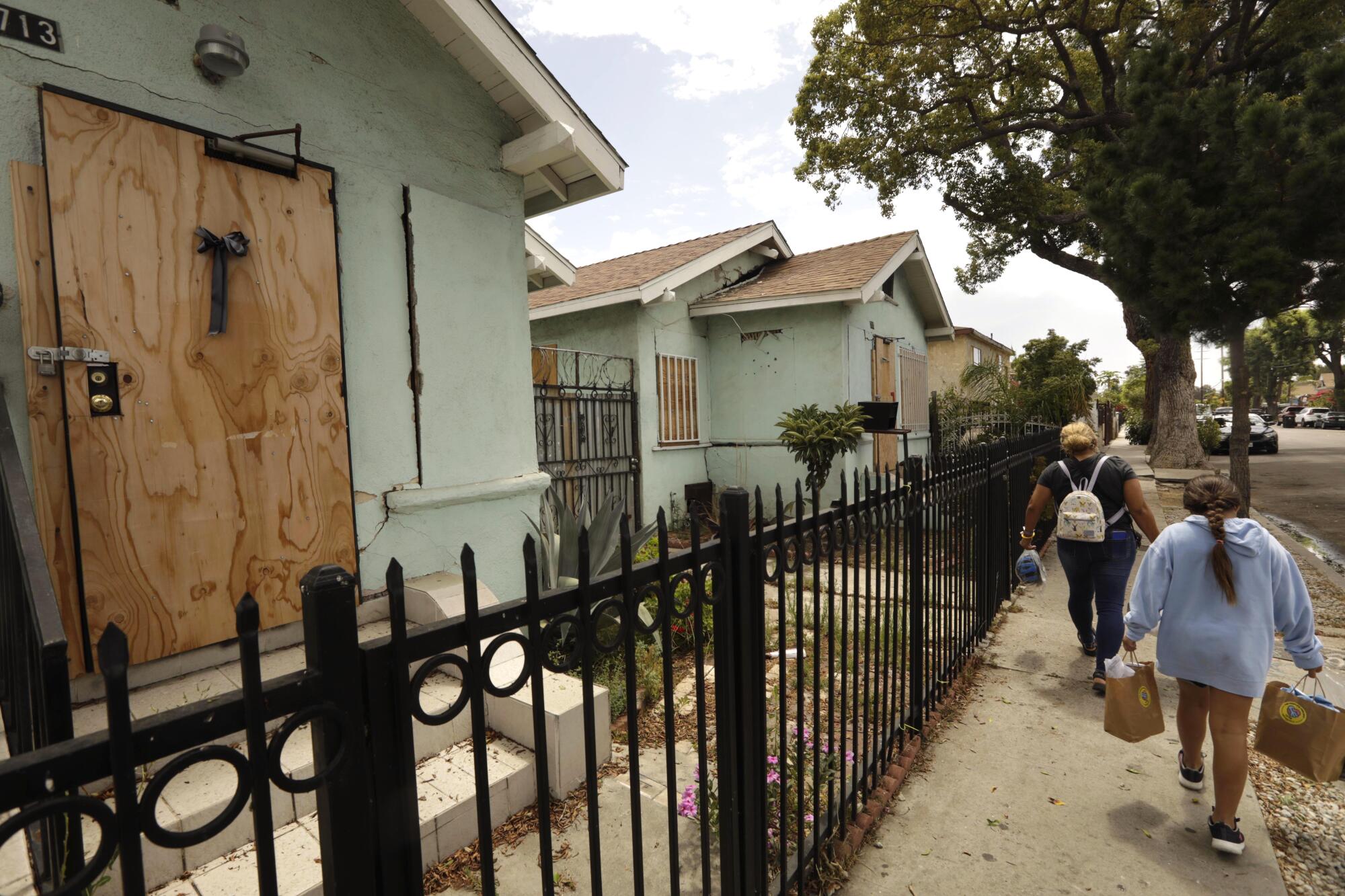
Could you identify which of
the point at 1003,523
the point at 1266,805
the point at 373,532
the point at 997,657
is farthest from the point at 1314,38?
the point at 373,532

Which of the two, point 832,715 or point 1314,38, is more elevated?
point 1314,38

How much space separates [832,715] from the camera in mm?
2572

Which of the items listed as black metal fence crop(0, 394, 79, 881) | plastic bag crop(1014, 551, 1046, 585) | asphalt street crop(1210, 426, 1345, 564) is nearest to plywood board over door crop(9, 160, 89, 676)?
black metal fence crop(0, 394, 79, 881)

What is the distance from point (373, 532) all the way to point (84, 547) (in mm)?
1309

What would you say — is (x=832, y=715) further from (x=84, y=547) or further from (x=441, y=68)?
(x=441, y=68)

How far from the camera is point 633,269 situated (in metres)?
11.4

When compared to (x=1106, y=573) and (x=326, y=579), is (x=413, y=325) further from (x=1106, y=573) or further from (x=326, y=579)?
(x=1106, y=573)

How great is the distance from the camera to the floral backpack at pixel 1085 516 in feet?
13.5

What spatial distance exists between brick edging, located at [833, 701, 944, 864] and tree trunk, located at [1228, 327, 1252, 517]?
6.36m

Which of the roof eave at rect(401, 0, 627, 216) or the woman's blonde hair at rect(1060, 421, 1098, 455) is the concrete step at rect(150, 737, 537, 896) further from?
the woman's blonde hair at rect(1060, 421, 1098, 455)

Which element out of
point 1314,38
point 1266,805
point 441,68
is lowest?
point 1266,805

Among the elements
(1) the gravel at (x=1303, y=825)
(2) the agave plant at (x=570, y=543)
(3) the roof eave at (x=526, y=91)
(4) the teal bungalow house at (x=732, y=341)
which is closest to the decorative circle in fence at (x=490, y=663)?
(2) the agave plant at (x=570, y=543)

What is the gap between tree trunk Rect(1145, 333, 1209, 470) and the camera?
589 inches

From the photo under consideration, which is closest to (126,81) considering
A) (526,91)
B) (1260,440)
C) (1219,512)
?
(526,91)
